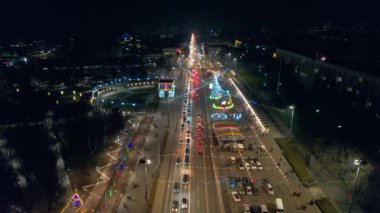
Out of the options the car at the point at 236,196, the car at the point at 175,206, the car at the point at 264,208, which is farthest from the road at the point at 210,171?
the car at the point at 264,208

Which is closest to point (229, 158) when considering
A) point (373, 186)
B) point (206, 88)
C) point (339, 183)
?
point (339, 183)

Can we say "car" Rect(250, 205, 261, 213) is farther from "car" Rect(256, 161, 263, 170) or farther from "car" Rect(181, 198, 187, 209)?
"car" Rect(256, 161, 263, 170)

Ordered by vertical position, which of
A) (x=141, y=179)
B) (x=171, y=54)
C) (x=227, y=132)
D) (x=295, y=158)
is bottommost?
(x=141, y=179)

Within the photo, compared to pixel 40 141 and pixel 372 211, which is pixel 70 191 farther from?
pixel 372 211

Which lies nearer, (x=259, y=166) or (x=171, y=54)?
(x=259, y=166)

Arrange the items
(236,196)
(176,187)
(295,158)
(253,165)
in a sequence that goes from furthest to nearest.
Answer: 1. (295,158)
2. (253,165)
3. (176,187)
4. (236,196)

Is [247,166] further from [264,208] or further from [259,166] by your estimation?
[264,208]

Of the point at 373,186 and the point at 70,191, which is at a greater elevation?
the point at 373,186

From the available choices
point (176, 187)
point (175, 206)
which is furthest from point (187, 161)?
point (175, 206)

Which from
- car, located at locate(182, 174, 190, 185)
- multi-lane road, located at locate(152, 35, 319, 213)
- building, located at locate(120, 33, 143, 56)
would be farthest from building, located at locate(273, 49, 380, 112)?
building, located at locate(120, 33, 143, 56)
